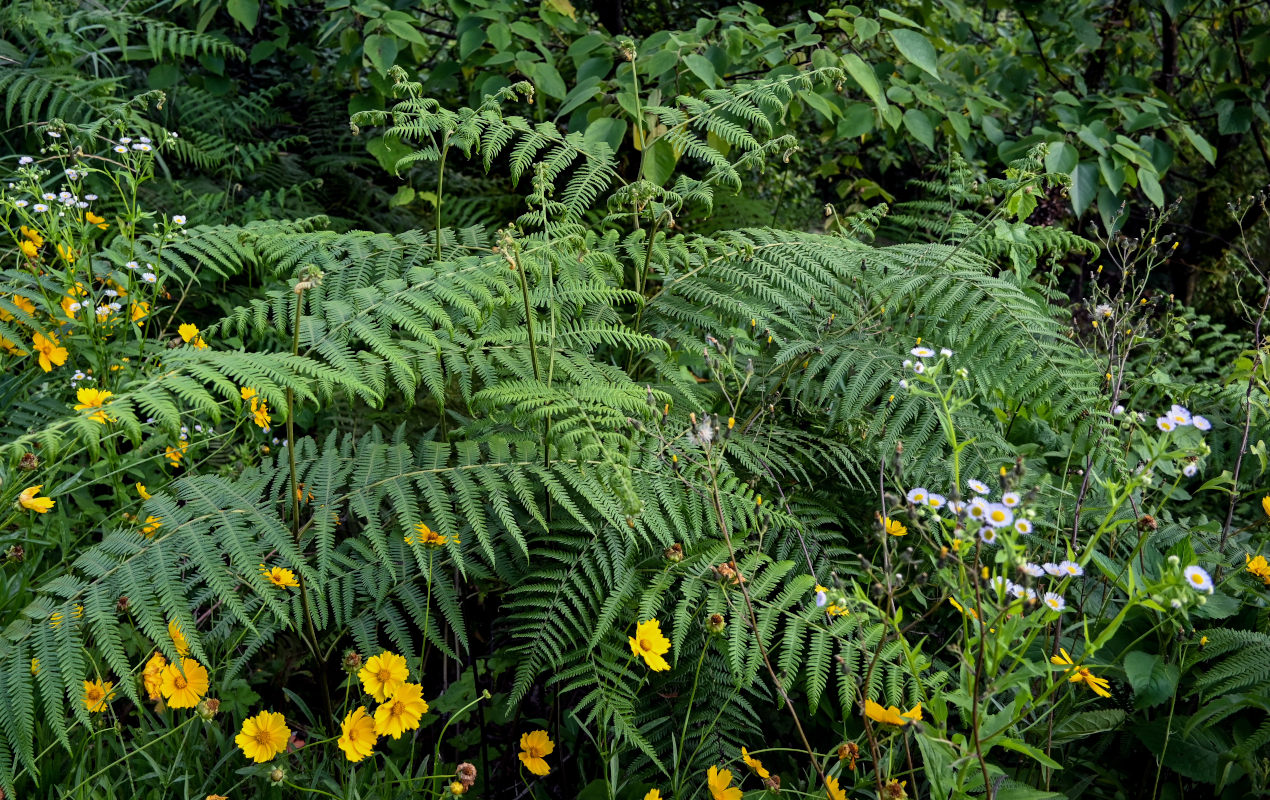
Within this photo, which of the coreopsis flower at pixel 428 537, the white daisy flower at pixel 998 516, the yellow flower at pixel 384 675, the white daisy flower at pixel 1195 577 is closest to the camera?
the white daisy flower at pixel 998 516

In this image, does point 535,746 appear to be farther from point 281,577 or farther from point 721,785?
point 281,577

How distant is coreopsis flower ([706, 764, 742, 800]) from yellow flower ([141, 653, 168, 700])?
2.77 ft

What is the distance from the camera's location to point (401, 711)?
1400 mm

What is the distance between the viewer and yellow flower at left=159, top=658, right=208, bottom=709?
4.49 feet

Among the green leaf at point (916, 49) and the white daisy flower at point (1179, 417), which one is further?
the green leaf at point (916, 49)

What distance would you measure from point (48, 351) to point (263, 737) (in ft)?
3.36

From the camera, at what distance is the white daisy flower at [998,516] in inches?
39.0

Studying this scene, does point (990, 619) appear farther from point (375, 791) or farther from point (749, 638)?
point (375, 791)

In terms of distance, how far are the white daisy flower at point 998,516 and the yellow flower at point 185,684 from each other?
1156 mm

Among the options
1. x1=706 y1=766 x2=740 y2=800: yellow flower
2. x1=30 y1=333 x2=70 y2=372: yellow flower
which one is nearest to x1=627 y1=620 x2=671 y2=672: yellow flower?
x1=706 y1=766 x2=740 y2=800: yellow flower

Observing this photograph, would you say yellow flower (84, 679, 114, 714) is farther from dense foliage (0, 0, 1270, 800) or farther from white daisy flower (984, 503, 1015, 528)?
white daisy flower (984, 503, 1015, 528)

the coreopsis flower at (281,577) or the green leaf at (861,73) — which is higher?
the green leaf at (861,73)

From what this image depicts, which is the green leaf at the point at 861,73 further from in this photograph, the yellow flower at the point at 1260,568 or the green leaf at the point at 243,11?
the green leaf at the point at 243,11

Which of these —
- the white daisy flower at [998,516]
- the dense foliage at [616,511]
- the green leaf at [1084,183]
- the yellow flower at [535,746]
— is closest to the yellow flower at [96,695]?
the dense foliage at [616,511]
